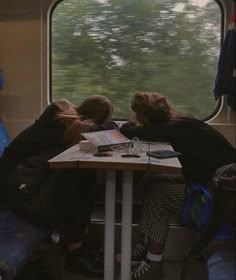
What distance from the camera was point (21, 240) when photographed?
72.1 inches

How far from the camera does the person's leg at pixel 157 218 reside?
6.97 ft

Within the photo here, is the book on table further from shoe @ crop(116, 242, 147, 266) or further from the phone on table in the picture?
shoe @ crop(116, 242, 147, 266)

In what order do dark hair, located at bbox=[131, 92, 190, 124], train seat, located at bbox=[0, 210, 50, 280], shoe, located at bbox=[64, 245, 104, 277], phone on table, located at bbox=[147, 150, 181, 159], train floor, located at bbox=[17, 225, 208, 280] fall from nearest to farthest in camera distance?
train seat, located at bbox=[0, 210, 50, 280] < phone on table, located at bbox=[147, 150, 181, 159] < train floor, located at bbox=[17, 225, 208, 280] < shoe, located at bbox=[64, 245, 104, 277] < dark hair, located at bbox=[131, 92, 190, 124]

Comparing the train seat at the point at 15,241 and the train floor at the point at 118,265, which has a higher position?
the train seat at the point at 15,241

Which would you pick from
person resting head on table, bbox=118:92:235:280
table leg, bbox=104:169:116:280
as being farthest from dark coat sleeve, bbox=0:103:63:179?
table leg, bbox=104:169:116:280

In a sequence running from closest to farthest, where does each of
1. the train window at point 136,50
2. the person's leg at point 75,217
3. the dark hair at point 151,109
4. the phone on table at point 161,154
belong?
1. the phone on table at point 161,154
2. the person's leg at point 75,217
3. the dark hair at point 151,109
4. the train window at point 136,50

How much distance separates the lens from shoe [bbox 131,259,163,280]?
2.10 m

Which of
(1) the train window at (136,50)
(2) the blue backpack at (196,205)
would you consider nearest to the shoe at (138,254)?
(2) the blue backpack at (196,205)

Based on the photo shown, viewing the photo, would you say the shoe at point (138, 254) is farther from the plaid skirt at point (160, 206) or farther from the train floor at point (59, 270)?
the plaid skirt at point (160, 206)

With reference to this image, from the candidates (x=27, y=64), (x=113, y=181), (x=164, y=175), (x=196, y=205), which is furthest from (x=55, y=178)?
(x=27, y=64)

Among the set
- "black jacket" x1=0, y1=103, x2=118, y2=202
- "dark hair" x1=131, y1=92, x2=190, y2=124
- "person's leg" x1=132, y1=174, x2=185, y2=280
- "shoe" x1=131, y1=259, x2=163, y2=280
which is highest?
"dark hair" x1=131, y1=92, x2=190, y2=124

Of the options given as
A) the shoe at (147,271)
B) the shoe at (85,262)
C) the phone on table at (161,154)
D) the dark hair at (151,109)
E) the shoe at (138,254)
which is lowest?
the shoe at (85,262)

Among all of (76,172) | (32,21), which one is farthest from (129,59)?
(76,172)

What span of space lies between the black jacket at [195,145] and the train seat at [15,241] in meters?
0.89
